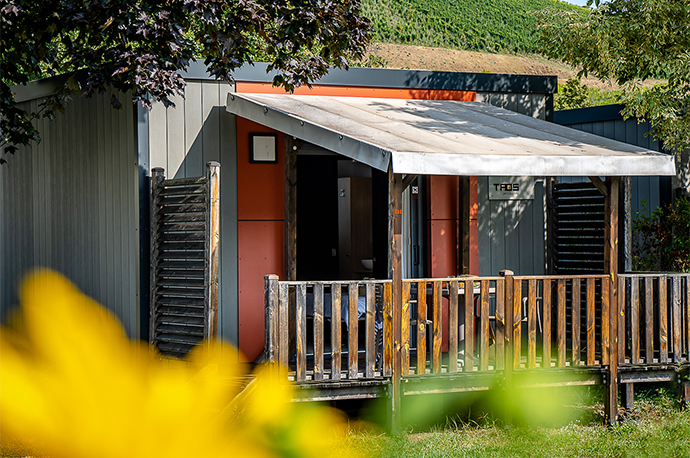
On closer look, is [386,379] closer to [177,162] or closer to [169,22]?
[177,162]

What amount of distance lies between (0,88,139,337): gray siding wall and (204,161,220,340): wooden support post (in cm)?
121

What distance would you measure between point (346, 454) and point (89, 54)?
157 inches

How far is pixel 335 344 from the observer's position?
5617 millimetres

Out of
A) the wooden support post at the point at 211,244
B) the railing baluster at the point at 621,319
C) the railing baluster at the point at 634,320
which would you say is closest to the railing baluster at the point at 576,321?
the railing baluster at the point at 621,319

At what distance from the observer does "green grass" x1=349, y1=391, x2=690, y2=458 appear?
17.7 ft

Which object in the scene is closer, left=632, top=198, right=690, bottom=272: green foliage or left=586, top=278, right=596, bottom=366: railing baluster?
left=586, top=278, right=596, bottom=366: railing baluster

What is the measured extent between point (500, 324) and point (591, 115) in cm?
560

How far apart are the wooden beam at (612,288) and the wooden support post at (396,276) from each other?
190 cm

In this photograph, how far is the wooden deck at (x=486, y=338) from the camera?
18.4 feet

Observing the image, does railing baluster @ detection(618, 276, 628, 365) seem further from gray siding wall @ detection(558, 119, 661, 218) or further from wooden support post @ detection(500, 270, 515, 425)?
gray siding wall @ detection(558, 119, 661, 218)

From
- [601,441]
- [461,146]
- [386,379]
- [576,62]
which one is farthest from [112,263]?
[576,62]

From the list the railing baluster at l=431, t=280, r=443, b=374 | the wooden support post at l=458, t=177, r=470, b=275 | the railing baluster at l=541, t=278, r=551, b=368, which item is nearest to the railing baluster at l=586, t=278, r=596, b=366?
the railing baluster at l=541, t=278, r=551, b=368

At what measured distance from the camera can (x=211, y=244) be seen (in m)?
5.72

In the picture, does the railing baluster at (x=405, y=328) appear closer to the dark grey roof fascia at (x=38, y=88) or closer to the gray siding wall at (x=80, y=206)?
the gray siding wall at (x=80, y=206)
